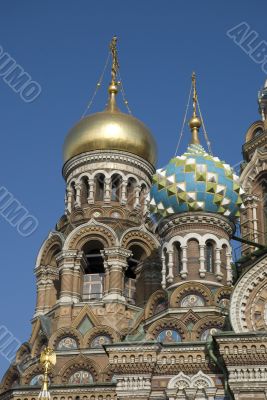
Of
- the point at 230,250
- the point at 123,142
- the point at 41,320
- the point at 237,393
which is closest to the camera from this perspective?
the point at 237,393

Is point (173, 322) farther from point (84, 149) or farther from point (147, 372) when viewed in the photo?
point (84, 149)

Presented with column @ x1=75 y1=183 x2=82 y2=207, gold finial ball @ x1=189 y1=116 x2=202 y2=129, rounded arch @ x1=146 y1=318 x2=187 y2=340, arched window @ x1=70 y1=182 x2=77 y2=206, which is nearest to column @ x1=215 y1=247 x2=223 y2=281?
rounded arch @ x1=146 y1=318 x2=187 y2=340

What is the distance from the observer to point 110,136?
2036 cm

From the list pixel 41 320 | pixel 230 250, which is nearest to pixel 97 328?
pixel 41 320

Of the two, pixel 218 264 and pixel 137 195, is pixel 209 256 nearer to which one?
pixel 218 264

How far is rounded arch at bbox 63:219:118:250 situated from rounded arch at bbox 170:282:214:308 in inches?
112

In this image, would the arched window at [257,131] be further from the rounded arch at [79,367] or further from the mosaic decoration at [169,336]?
the rounded arch at [79,367]

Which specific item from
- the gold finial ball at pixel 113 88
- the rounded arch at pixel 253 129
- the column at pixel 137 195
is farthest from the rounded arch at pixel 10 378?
the gold finial ball at pixel 113 88

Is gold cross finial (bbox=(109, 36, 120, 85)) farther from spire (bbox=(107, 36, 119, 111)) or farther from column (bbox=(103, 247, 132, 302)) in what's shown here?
column (bbox=(103, 247, 132, 302))

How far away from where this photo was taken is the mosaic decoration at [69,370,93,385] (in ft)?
55.4

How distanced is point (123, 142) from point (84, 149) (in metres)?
0.94

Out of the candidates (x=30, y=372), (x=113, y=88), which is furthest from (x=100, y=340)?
(x=113, y=88)

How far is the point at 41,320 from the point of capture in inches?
728

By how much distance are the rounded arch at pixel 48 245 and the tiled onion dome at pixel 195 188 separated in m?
3.36
